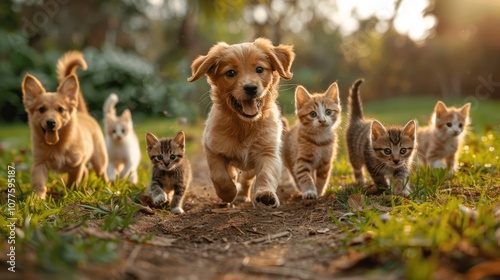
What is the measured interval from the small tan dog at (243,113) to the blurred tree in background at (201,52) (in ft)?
13.3

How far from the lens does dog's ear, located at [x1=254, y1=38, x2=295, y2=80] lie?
5148mm

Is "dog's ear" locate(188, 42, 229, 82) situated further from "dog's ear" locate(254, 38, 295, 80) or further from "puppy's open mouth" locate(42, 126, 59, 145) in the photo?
"puppy's open mouth" locate(42, 126, 59, 145)

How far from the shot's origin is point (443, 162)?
6.83 meters

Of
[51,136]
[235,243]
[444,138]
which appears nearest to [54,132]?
[51,136]

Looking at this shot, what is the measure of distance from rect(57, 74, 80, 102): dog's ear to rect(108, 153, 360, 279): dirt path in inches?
74.9

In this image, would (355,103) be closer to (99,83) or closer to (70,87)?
(70,87)

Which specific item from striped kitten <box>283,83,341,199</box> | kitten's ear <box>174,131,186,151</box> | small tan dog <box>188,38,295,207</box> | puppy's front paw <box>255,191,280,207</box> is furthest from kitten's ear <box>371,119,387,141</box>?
kitten's ear <box>174,131,186,151</box>

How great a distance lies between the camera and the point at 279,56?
533cm

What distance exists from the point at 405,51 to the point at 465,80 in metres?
4.02

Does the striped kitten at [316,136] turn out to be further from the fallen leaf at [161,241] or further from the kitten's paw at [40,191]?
the kitten's paw at [40,191]

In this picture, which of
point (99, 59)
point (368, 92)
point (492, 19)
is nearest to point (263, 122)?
point (99, 59)

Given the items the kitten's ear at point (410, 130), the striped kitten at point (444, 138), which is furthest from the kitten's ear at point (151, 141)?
the striped kitten at point (444, 138)

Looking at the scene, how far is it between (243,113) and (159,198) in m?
1.24

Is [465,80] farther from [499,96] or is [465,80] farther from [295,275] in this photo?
[295,275]
